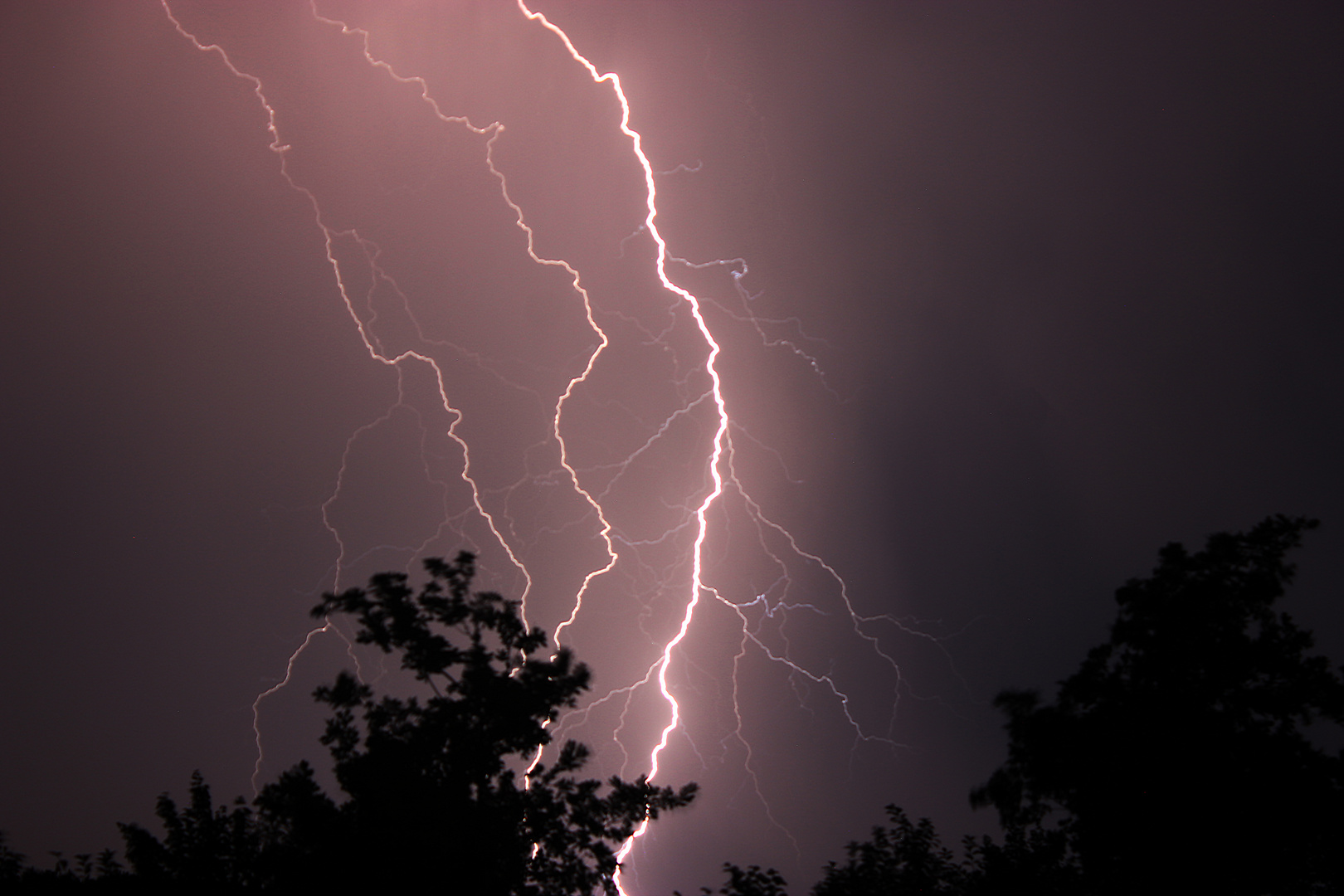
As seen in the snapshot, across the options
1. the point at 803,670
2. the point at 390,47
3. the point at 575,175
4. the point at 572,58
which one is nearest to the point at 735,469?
the point at 803,670

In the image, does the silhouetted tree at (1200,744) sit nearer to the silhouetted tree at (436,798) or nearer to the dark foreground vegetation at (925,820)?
the dark foreground vegetation at (925,820)

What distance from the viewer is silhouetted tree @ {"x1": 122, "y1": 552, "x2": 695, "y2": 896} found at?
3791mm

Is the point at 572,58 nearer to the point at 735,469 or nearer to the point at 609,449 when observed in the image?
the point at 609,449

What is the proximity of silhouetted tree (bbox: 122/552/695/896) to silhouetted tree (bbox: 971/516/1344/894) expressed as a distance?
3011mm

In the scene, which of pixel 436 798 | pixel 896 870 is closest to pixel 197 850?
pixel 436 798

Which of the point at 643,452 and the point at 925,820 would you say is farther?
the point at 643,452

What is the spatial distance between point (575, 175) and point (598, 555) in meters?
7.11

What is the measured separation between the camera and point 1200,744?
4480 mm

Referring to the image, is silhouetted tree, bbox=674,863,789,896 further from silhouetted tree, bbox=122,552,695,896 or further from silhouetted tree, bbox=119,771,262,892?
silhouetted tree, bbox=119,771,262,892

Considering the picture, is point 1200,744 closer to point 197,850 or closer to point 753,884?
point 753,884

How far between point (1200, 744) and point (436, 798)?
517cm

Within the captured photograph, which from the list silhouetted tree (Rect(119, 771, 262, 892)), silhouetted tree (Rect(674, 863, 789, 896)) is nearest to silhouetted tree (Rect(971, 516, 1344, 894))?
silhouetted tree (Rect(674, 863, 789, 896))

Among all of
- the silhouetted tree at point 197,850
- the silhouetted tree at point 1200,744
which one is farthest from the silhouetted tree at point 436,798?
the silhouetted tree at point 1200,744

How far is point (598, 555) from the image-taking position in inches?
493
